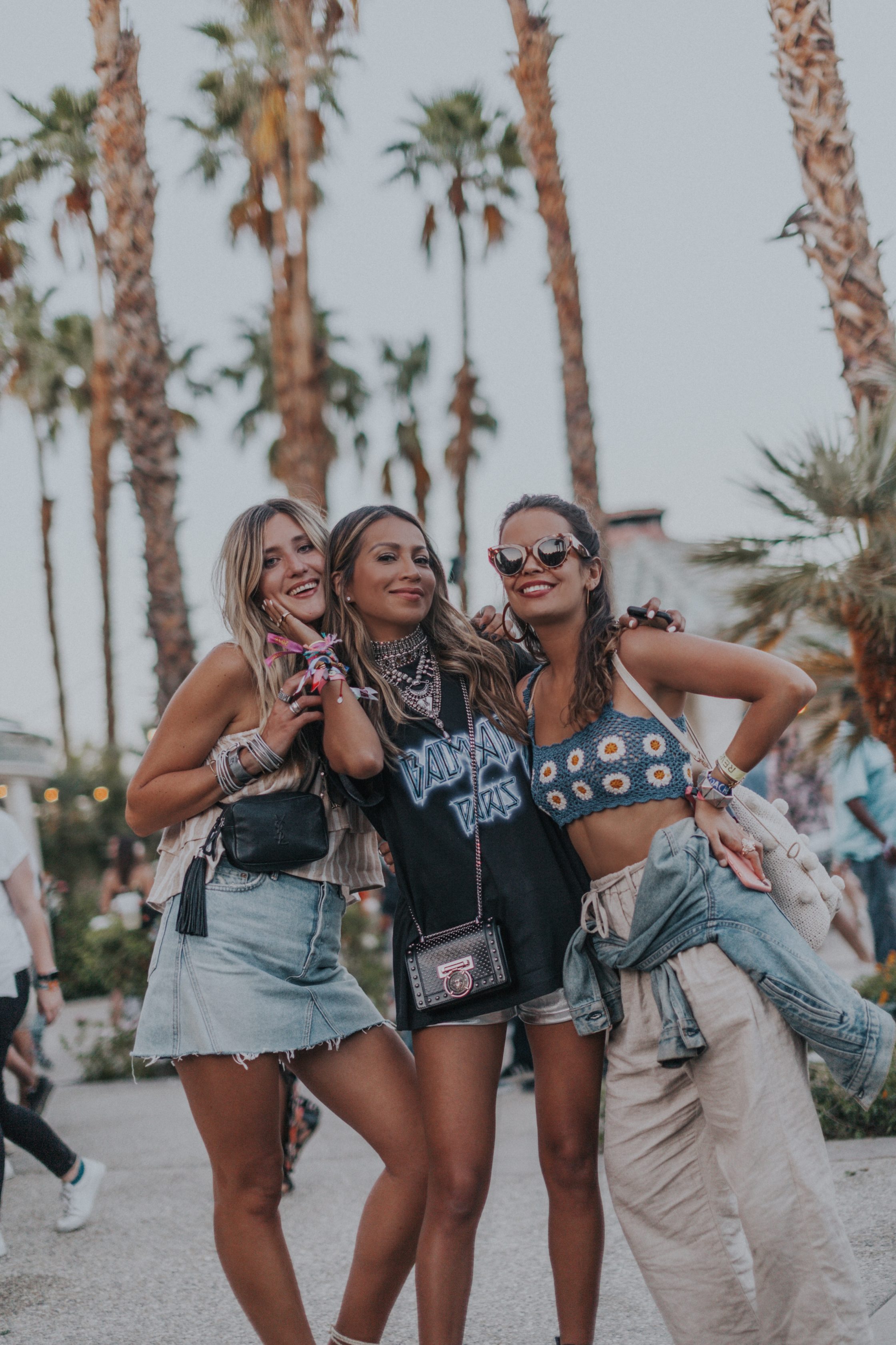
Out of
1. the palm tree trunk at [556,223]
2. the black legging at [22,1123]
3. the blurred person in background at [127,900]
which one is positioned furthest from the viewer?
the palm tree trunk at [556,223]

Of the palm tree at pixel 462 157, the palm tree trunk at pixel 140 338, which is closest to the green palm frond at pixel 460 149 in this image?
the palm tree at pixel 462 157

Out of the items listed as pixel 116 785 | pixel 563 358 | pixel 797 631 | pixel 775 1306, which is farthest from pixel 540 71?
pixel 116 785

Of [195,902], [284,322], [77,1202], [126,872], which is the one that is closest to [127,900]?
[77,1202]

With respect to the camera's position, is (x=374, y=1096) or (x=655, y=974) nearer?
(x=655, y=974)

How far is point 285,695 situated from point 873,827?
5.61 meters

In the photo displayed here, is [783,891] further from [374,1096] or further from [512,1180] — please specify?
[512,1180]

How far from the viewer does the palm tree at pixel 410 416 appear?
2784 cm

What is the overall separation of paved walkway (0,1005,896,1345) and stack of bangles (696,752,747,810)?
4.69 feet

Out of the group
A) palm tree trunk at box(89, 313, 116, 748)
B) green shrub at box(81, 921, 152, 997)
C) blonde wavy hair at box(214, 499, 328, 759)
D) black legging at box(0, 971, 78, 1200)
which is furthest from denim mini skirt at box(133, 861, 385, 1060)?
palm tree trunk at box(89, 313, 116, 748)

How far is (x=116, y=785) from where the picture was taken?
24.7 metres

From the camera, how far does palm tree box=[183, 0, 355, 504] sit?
51.1 ft

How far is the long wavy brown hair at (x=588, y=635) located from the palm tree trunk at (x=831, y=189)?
4153mm

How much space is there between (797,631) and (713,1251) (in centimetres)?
457

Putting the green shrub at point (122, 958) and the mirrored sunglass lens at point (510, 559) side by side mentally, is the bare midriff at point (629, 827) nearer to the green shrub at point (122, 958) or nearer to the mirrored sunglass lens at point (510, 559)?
the mirrored sunglass lens at point (510, 559)
